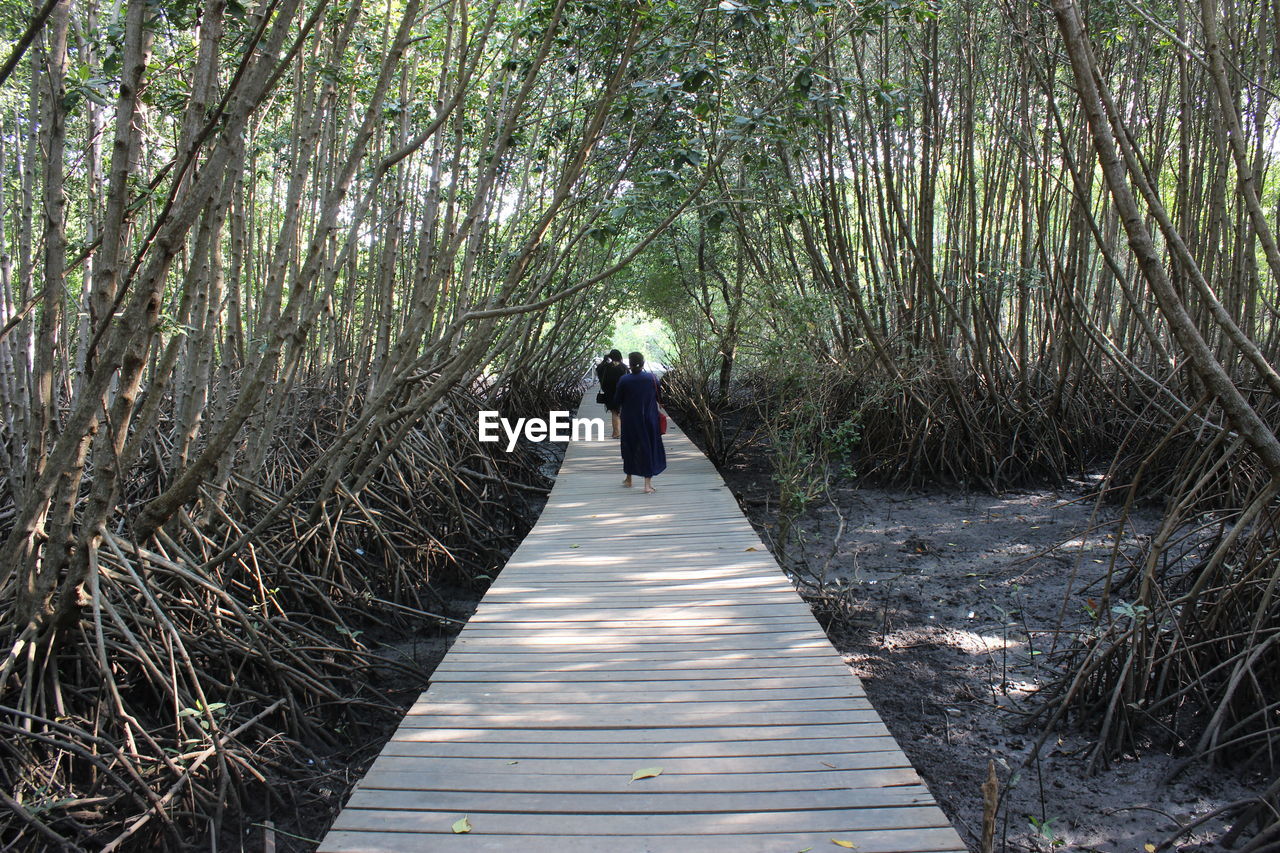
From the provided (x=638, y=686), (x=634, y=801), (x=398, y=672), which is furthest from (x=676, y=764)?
(x=398, y=672)

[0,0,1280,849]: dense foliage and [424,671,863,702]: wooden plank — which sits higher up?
[0,0,1280,849]: dense foliage

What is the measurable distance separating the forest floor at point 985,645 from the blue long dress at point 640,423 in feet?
3.16

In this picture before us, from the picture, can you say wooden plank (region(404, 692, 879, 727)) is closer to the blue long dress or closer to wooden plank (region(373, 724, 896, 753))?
wooden plank (region(373, 724, 896, 753))

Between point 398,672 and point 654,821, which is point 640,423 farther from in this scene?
point 654,821

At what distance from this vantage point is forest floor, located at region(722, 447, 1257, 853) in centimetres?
277

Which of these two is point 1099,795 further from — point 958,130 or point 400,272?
point 400,272

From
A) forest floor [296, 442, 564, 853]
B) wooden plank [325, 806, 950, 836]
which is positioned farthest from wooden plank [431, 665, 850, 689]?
wooden plank [325, 806, 950, 836]

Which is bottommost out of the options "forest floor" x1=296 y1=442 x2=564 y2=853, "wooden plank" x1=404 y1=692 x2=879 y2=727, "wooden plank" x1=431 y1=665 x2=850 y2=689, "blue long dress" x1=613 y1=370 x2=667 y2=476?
"forest floor" x1=296 y1=442 x2=564 y2=853

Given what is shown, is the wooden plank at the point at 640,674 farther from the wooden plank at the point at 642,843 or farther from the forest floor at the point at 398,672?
the wooden plank at the point at 642,843

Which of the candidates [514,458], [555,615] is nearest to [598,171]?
[514,458]

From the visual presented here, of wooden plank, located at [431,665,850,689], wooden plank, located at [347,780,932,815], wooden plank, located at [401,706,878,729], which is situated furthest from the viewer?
wooden plank, located at [431,665,850,689]

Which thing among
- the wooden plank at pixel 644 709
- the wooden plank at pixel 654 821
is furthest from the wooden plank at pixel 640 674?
the wooden plank at pixel 654 821

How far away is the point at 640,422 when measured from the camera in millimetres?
6621

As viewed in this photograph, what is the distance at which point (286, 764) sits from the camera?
3.13 m
